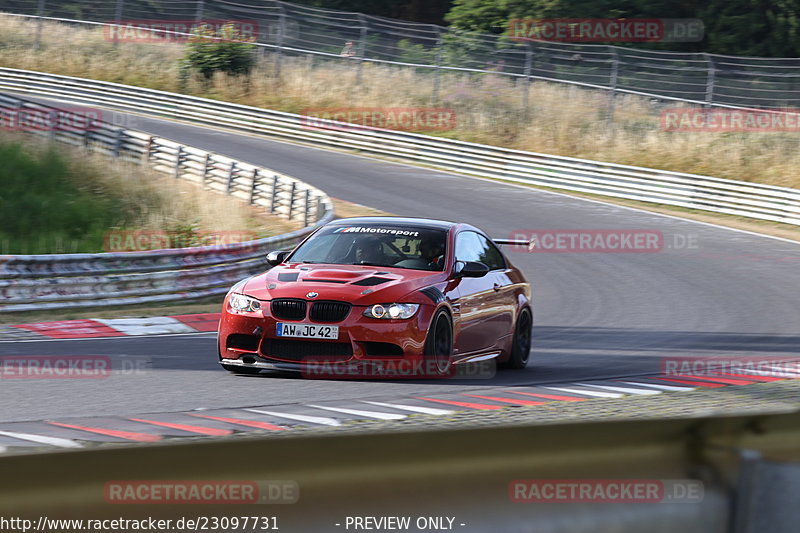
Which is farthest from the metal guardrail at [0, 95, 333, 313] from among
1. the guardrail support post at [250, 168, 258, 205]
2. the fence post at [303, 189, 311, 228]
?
the guardrail support post at [250, 168, 258, 205]

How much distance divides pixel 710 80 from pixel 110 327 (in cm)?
2265

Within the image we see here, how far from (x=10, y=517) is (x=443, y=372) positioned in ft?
24.9

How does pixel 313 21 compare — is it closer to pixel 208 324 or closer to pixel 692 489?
pixel 208 324

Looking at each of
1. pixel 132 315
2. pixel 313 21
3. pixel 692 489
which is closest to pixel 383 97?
pixel 313 21

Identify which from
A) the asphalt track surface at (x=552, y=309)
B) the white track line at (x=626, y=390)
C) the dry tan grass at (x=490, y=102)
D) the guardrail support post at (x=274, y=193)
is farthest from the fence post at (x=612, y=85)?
the white track line at (x=626, y=390)

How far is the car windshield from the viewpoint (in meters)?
10.1

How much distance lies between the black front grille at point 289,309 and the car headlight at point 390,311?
1.73 ft

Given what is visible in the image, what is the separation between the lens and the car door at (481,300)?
10.1m

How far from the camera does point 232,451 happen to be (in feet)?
8.06

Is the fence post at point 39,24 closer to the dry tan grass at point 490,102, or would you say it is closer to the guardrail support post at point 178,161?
the dry tan grass at point 490,102

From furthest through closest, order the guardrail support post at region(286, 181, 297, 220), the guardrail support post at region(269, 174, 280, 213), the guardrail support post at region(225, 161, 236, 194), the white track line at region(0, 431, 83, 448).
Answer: the guardrail support post at region(225, 161, 236, 194) → the guardrail support post at region(269, 174, 280, 213) → the guardrail support post at region(286, 181, 297, 220) → the white track line at region(0, 431, 83, 448)

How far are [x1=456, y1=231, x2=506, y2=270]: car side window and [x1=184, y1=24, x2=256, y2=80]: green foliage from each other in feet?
110

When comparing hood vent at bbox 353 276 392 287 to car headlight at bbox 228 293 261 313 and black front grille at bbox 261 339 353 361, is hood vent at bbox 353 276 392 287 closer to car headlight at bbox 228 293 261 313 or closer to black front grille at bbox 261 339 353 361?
black front grille at bbox 261 339 353 361

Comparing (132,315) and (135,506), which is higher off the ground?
(135,506)
